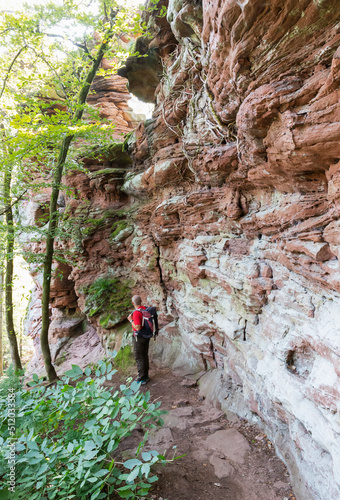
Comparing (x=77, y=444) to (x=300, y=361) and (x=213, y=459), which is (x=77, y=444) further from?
(x=300, y=361)

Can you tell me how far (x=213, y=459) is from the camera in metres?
4.11

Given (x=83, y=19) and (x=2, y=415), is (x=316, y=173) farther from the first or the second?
(x=83, y=19)

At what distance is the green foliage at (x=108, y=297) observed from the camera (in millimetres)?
10539

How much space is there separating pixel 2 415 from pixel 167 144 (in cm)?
752

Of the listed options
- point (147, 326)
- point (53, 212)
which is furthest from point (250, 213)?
point (53, 212)

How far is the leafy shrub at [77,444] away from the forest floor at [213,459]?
2.95 ft

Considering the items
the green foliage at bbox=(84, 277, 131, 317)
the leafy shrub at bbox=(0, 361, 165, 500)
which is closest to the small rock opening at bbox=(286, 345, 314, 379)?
the leafy shrub at bbox=(0, 361, 165, 500)

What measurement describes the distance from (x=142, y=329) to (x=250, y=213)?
4302 millimetres

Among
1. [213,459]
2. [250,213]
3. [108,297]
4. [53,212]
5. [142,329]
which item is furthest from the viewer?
[108,297]

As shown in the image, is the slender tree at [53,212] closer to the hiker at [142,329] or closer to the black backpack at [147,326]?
the hiker at [142,329]

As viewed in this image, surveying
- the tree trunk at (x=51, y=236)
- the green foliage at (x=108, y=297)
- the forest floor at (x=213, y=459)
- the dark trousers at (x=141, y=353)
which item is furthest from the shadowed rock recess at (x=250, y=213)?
the tree trunk at (x=51, y=236)

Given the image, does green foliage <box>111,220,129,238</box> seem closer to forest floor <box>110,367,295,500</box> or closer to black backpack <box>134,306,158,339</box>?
black backpack <box>134,306,158,339</box>

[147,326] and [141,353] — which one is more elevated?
[147,326]

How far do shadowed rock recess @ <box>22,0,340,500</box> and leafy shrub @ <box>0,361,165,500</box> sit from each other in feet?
7.28
